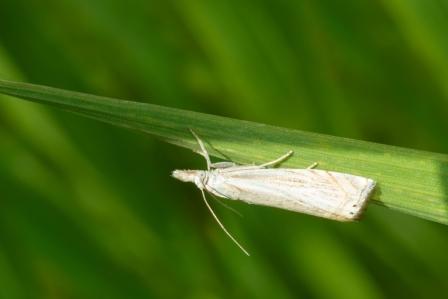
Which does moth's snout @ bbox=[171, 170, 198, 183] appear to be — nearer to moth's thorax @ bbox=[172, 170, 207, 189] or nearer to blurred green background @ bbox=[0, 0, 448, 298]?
moth's thorax @ bbox=[172, 170, 207, 189]

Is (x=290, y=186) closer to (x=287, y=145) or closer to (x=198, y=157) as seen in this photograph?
(x=287, y=145)

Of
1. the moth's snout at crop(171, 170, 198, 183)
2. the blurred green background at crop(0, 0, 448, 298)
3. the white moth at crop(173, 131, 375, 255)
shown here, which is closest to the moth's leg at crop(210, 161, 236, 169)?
the white moth at crop(173, 131, 375, 255)

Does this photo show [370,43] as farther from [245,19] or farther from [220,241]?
[220,241]

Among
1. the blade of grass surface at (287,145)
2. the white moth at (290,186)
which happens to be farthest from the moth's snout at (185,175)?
the blade of grass surface at (287,145)

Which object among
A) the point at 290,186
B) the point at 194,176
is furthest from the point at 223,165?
the point at 290,186

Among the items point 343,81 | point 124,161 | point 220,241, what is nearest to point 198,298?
point 220,241

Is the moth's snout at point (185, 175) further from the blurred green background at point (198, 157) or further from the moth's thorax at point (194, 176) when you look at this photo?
the blurred green background at point (198, 157)
